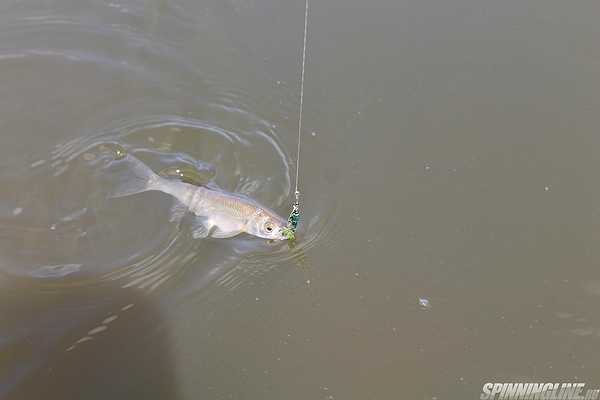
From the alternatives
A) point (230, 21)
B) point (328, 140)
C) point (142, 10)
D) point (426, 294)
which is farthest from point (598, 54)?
point (142, 10)

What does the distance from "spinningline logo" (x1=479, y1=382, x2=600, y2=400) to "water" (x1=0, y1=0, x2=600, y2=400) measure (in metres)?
0.05

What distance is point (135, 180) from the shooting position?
412 centimetres

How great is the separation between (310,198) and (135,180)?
1.40 meters

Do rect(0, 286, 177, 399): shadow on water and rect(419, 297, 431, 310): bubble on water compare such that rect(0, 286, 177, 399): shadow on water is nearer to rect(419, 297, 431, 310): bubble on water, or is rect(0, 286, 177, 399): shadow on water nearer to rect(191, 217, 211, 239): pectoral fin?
rect(191, 217, 211, 239): pectoral fin

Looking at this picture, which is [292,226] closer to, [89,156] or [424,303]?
[424,303]

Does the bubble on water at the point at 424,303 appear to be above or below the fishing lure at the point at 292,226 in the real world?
below

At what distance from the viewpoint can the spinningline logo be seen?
10.8 ft

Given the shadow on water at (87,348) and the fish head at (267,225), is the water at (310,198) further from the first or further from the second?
the fish head at (267,225)

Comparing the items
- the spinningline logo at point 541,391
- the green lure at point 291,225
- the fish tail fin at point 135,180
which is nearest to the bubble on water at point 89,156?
the fish tail fin at point 135,180

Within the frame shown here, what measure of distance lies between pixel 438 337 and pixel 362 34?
3.09 metres

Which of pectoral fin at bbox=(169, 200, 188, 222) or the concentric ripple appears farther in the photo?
pectoral fin at bbox=(169, 200, 188, 222)

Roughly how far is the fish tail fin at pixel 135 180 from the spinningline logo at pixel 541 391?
2.78 meters

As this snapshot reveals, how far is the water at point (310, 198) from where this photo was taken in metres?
3.33

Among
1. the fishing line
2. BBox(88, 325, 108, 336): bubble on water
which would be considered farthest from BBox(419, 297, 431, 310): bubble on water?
BBox(88, 325, 108, 336): bubble on water
